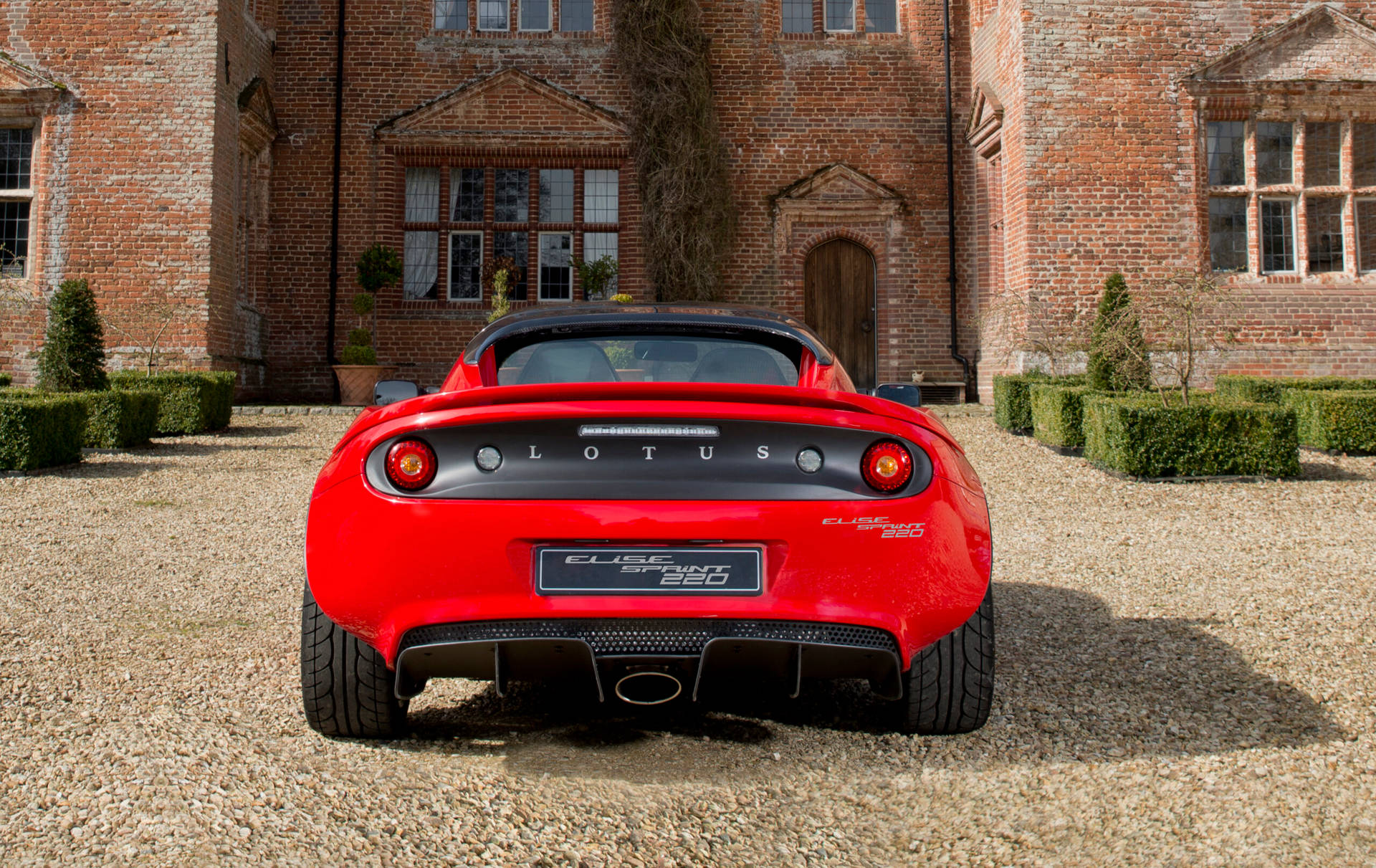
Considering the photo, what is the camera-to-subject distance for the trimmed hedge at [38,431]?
773 cm

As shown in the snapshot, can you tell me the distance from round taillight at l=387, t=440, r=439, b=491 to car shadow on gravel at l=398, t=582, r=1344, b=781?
816 millimetres

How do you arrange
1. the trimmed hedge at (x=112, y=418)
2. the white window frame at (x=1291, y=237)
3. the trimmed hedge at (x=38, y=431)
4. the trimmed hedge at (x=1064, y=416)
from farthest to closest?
the white window frame at (x=1291, y=237), the trimmed hedge at (x=1064, y=416), the trimmed hedge at (x=112, y=418), the trimmed hedge at (x=38, y=431)

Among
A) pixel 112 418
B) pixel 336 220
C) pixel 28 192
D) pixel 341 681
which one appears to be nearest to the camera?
pixel 341 681

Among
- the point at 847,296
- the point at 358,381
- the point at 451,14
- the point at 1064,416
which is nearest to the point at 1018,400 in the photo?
the point at 1064,416

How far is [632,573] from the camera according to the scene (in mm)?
2189

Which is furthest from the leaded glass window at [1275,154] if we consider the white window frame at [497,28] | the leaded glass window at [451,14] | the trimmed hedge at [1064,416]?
the leaded glass window at [451,14]

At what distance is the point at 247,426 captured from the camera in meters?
11.3

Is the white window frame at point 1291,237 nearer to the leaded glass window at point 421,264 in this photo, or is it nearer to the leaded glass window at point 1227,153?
the leaded glass window at point 1227,153

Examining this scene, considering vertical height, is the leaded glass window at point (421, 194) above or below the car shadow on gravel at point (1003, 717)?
above

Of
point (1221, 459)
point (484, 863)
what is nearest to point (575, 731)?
point (484, 863)

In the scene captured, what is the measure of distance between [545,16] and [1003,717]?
14838 mm

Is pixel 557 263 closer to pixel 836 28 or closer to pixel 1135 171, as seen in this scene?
pixel 836 28

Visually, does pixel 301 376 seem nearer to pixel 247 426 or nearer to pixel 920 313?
pixel 247 426

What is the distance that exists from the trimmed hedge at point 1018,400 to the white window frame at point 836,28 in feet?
23.2
